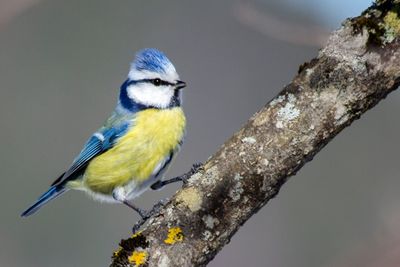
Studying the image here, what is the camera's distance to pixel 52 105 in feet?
25.3

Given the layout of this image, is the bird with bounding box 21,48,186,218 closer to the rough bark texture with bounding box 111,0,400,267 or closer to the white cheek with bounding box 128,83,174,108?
the white cheek with bounding box 128,83,174,108

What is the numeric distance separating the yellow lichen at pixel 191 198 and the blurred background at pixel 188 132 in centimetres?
261

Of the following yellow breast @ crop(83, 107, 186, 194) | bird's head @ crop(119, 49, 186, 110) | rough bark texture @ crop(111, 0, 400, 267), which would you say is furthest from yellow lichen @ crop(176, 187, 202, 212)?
bird's head @ crop(119, 49, 186, 110)

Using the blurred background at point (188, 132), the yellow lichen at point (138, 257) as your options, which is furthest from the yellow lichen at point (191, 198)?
the blurred background at point (188, 132)

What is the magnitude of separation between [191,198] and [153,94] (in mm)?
1468

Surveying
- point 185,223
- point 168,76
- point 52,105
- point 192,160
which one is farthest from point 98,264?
point 185,223

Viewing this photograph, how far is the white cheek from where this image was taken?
3709mm

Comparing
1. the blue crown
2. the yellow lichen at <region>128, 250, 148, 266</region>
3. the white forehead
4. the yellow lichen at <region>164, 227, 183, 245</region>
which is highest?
the blue crown

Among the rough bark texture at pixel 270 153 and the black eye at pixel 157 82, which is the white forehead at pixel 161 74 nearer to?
the black eye at pixel 157 82

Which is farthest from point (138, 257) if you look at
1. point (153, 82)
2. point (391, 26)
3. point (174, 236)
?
point (153, 82)

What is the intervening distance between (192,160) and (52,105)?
1.96 meters

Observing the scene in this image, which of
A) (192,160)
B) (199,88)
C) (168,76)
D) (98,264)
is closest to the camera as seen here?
(168,76)

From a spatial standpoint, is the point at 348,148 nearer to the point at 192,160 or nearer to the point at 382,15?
the point at 192,160

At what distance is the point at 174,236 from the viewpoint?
7.53 ft
